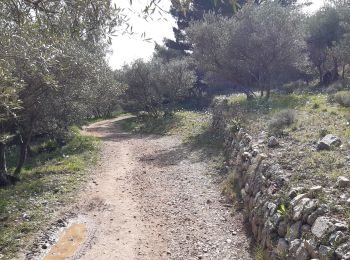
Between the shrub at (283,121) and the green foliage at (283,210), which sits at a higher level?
the shrub at (283,121)

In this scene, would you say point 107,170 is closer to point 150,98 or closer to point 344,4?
point 150,98

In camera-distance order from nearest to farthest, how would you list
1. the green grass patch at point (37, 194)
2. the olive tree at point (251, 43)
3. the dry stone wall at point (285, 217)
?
the dry stone wall at point (285, 217), the green grass patch at point (37, 194), the olive tree at point (251, 43)

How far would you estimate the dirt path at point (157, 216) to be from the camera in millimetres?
8289

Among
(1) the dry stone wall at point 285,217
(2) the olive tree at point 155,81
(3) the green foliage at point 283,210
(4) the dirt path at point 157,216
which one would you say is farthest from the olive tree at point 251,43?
(3) the green foliage at point 283,210

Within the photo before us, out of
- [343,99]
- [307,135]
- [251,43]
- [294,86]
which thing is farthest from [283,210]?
[294,86]

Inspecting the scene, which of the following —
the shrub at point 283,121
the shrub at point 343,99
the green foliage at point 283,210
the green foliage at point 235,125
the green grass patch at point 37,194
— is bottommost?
the green grass patch at point 37,194

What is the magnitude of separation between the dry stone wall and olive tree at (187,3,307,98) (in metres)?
13.8

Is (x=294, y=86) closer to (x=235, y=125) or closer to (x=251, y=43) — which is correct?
(x=251, y=43)

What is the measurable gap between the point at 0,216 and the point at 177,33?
4136 cm

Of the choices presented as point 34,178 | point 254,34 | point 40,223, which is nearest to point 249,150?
point 40,223

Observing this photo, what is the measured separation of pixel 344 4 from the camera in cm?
2872

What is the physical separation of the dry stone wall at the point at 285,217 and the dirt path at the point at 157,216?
79cm

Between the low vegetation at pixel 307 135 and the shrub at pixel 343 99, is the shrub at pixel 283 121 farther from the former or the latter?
the shrub at pixel 343 99

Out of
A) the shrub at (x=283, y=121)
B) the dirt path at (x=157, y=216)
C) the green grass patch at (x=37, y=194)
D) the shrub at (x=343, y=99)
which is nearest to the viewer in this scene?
the dirt path at (x=157, y=216)
